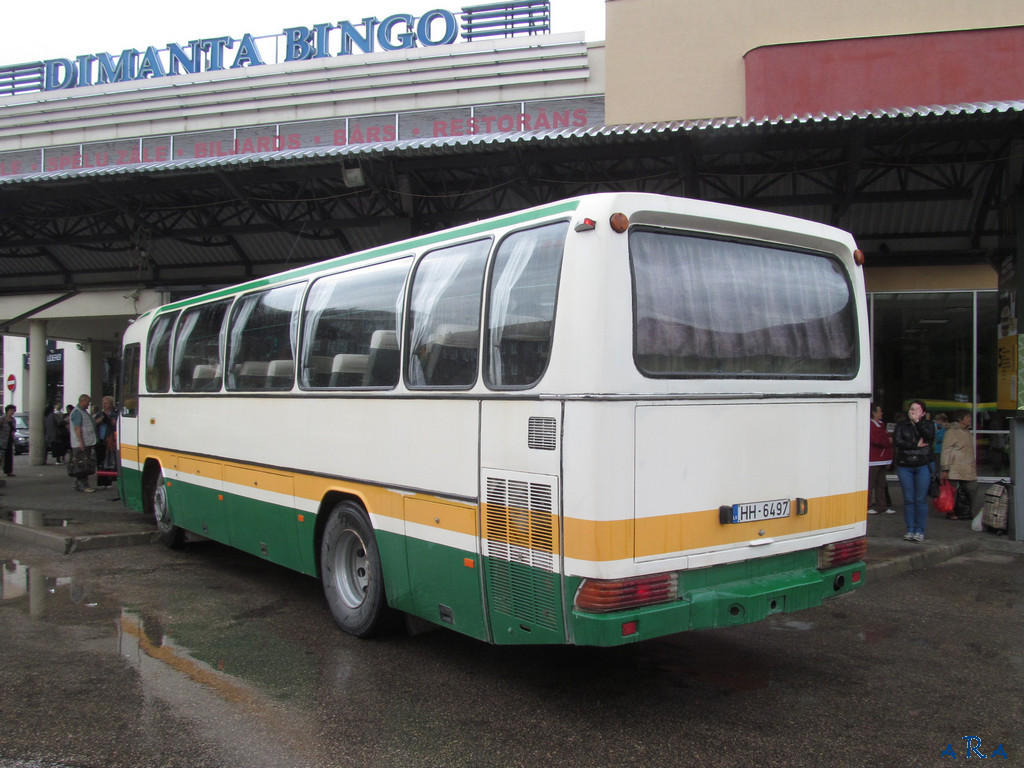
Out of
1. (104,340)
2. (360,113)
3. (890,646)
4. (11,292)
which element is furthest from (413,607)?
(104,340)

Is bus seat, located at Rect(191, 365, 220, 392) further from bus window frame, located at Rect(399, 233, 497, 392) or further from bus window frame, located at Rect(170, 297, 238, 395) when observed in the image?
bus window frame, located at Rect(399, 233, 497, 392)

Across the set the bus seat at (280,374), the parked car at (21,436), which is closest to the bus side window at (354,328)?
the bus seat at (280,374)

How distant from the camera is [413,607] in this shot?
18.2ft

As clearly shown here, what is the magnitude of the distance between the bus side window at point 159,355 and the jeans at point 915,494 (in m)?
8.66

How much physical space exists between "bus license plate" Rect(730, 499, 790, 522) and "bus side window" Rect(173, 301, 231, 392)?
5629 millimetres

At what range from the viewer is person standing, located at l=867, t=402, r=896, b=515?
11844 mm

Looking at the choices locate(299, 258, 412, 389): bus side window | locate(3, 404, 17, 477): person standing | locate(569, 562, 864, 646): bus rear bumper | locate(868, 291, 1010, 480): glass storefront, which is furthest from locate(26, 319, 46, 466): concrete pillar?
locate(569, 562, 864, 646): bus rear bumper

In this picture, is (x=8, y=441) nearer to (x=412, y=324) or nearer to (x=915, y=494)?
(x=412, y=324)

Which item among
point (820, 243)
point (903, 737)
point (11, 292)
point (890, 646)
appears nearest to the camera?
point (903, 737)

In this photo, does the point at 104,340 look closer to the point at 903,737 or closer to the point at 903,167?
the point at 903,167

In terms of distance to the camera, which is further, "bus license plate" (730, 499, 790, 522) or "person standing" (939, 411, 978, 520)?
"person standing" (939, 411, 978, 520)

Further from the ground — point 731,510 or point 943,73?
point 943,73

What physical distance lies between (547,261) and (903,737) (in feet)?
10.4

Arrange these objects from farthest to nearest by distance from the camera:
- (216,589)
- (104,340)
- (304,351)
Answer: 1. (104,340)
2. (216,589)
3. (304,351)
